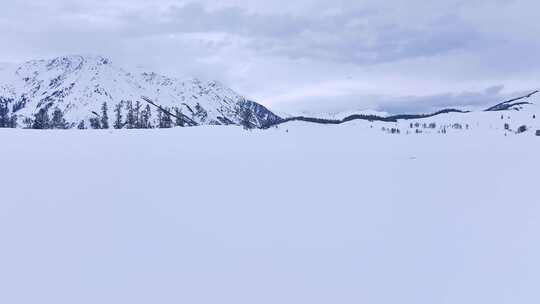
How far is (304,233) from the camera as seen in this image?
720 centimetres

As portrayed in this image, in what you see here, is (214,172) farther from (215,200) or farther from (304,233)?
(304,233)

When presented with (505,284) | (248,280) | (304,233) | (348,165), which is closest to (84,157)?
(348,165)

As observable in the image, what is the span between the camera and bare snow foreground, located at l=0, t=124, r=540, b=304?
5.13m

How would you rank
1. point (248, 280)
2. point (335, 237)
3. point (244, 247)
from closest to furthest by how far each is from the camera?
point (248, 280)
point (244, 247)
point (335, 237)

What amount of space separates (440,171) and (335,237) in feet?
29.8

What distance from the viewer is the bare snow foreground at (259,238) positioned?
5133 mm

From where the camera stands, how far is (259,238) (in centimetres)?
683

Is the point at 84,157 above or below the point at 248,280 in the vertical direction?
above

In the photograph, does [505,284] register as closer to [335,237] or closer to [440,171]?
[335,237]

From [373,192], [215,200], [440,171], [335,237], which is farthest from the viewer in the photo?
[440,171]

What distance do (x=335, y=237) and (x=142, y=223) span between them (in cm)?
302

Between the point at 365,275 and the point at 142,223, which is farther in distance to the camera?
the point at 142,223

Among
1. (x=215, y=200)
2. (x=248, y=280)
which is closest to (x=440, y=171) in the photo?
(x=215, y=200)

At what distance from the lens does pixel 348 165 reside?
1591 cm
